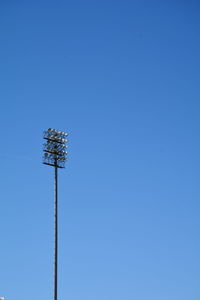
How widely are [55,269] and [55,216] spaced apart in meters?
4.58

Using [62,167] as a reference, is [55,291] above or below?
below

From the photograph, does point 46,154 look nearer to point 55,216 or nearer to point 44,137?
point 44,137

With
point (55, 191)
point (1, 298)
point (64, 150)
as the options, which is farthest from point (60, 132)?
point (1, 298)

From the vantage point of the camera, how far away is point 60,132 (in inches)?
1651

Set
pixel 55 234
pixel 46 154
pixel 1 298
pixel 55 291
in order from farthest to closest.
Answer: pixel 1 298 → pixel 46 154 → pixel 55 234 → pixel 55 291

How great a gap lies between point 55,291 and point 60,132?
14.5m

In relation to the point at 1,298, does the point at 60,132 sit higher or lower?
higher

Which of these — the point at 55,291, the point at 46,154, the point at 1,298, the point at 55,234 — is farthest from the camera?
the point at 1,298

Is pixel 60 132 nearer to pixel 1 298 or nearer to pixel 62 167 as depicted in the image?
pixel 62 167

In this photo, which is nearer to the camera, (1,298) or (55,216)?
(55,216)

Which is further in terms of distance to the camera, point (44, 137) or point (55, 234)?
point (44, 137)

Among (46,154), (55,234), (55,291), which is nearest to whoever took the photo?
(55,291)

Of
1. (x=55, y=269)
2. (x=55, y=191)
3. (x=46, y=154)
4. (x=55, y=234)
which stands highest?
(x=46, y=154)

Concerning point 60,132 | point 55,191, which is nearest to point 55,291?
point 55,191
